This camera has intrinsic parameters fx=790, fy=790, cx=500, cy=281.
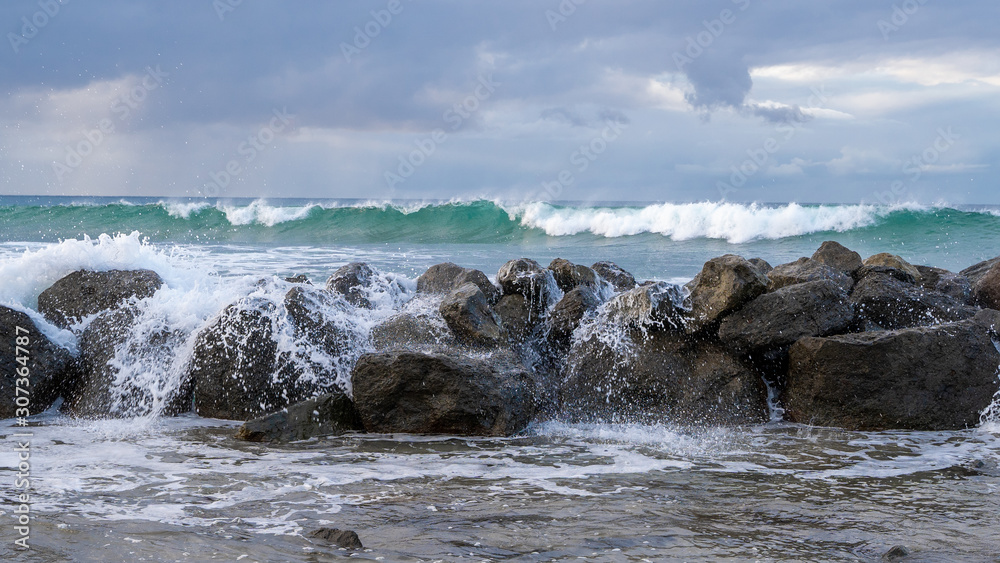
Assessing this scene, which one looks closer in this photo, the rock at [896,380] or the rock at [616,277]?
the rock at [896,380]

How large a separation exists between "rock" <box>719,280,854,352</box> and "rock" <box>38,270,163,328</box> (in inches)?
196

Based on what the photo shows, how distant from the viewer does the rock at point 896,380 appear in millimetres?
5730

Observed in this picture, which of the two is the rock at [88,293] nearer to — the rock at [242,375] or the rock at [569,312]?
the rock at [242,375]

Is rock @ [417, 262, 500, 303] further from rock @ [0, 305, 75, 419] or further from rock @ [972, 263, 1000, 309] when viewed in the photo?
rock @ [972, 263, 1000, 309]

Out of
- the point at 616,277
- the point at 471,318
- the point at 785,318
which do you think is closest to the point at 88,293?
the point at 471,318

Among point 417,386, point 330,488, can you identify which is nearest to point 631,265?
point 417,386

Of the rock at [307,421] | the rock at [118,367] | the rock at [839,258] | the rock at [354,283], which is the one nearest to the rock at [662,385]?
the rock at [307,421]

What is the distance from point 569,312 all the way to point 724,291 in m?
1.32

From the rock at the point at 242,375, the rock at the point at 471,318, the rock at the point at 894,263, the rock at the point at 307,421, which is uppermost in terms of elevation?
the rock at the point at 894,263

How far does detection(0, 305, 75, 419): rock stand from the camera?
5.89m

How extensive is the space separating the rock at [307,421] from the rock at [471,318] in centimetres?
118

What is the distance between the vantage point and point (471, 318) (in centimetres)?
643

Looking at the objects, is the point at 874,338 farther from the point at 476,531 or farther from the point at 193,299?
the point at 193,299

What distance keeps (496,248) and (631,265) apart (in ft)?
20.0
